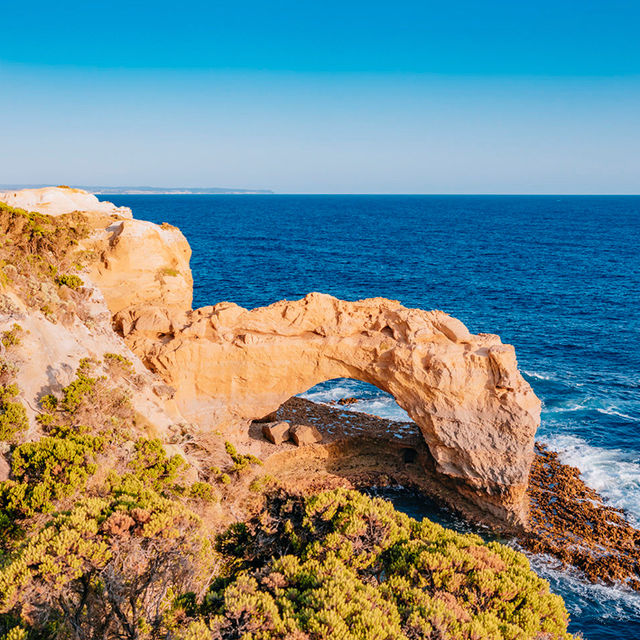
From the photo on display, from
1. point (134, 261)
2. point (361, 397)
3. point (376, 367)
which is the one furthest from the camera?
point (361, 397)

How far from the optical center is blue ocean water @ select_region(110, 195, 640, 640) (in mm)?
31500

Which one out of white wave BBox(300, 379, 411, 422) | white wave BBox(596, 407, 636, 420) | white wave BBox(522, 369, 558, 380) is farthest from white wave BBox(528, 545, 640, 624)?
white wave BBox(522, 369, 558, 380)

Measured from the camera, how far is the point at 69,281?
24.8 m

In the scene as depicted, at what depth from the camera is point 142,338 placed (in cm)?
2770

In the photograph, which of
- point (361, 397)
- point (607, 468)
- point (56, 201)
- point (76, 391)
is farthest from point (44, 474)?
point (607, 468)

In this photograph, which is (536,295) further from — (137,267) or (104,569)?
(104,569)

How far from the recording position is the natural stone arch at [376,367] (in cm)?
2645

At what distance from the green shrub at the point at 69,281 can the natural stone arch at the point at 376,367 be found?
384 centimetres

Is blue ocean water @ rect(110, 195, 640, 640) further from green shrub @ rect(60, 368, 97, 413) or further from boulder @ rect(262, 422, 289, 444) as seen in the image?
green shrub @ rect(60, 368, 97, 413)

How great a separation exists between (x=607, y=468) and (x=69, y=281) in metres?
31.5

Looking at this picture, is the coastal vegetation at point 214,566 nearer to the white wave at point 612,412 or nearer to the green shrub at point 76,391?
the green shrub at point 76,391

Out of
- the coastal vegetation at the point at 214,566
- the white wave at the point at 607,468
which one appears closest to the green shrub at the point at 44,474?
the coastal vegetation at the point at 214,566

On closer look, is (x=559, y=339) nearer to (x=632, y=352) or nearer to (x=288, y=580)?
(x=632, y=352)

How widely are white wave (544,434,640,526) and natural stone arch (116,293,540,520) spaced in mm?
6105
